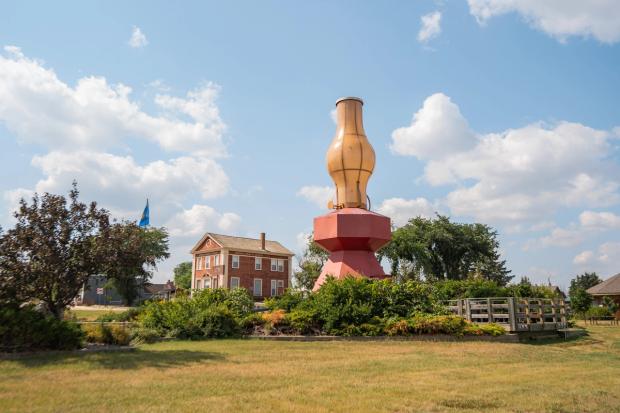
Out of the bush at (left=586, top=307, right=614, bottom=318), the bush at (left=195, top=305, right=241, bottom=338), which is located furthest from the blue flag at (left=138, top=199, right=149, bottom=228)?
the bush at (left=586, top=307, right=614, bottom=318)

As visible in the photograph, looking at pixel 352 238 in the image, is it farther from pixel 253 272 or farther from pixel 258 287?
pixel 258 287

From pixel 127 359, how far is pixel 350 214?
13444 mm

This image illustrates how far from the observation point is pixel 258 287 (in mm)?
52594

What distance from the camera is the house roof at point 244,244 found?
51453 mm

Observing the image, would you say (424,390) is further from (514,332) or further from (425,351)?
(514,332)

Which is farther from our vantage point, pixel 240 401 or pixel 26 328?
pixel 26 328

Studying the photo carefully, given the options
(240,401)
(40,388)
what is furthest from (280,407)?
(40,388)

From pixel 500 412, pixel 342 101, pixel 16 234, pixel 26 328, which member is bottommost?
pixel 500 412

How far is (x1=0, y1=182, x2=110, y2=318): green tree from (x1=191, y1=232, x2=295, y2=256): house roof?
37.2m

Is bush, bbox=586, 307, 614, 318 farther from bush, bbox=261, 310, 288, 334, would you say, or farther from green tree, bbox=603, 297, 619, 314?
bush, bbox=261, 310, 288, 334

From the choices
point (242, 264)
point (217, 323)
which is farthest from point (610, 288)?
point (217, 323)

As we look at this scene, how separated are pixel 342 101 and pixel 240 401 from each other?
20.3m

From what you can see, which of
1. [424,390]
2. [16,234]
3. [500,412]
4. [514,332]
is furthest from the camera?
[514,332]

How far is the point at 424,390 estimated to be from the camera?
796 cm
